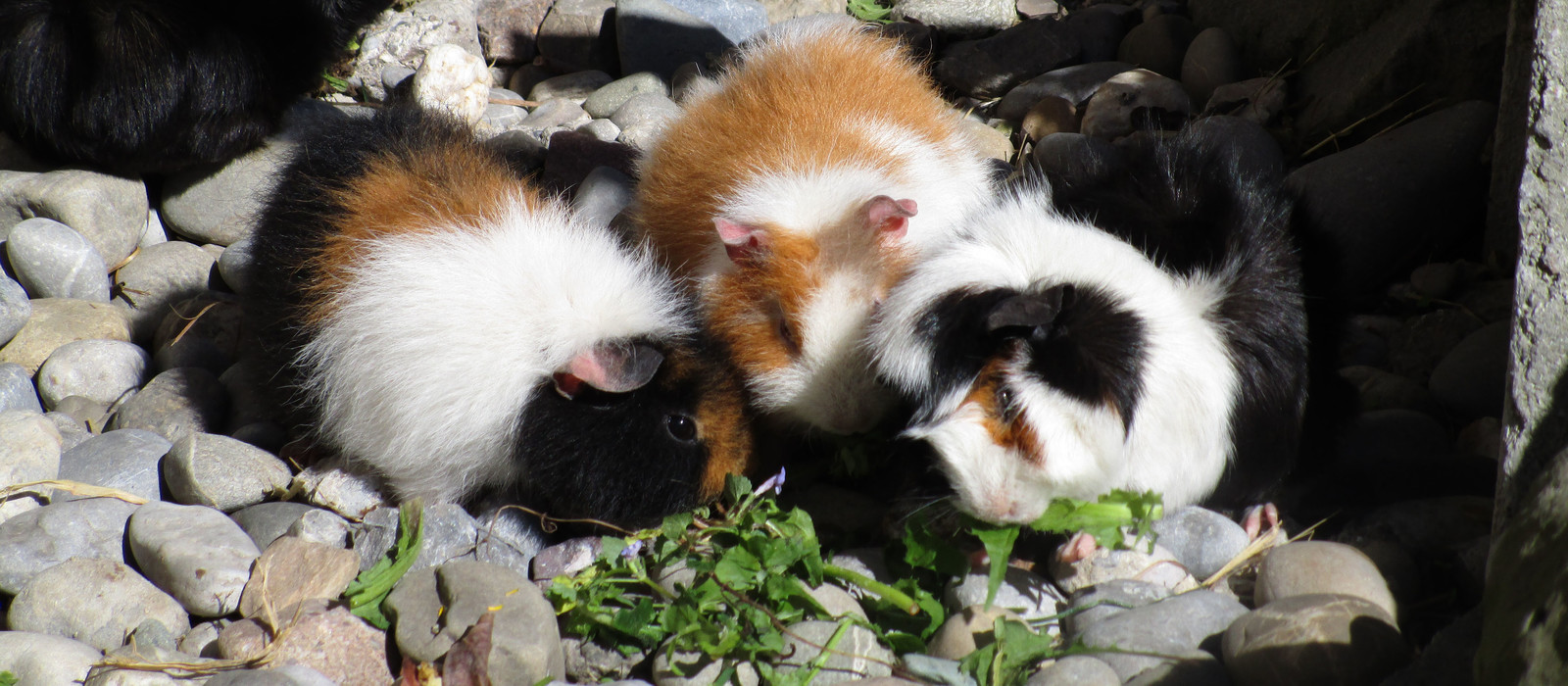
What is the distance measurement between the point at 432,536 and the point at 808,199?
4.47 ft

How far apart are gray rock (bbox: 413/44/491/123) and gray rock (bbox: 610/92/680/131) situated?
0.64m

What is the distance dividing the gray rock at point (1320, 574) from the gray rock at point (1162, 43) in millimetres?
2823

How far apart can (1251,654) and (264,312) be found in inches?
107

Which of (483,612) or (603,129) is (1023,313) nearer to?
(483,612)

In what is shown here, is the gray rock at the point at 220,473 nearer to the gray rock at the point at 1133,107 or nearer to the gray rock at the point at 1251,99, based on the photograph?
the gray rock at the point at 1133,107

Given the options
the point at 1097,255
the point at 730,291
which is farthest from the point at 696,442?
the point at 1097,255

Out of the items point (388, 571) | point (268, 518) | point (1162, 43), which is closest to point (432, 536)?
point (388, 571)

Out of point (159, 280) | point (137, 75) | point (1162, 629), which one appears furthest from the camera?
point (159, 280)

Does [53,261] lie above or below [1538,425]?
below

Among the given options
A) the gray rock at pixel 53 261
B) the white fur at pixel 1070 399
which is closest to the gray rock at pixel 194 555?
the gray rock at pixel 53 261

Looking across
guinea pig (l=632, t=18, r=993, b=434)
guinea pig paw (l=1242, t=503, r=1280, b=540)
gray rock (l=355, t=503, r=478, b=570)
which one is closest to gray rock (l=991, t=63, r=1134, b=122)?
guinea pig (l=632, t=18, r=993, b=434)

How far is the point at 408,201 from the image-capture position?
2918 millimetres

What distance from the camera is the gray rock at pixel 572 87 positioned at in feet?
16.8

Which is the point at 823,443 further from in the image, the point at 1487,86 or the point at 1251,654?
the point at 1487,86
